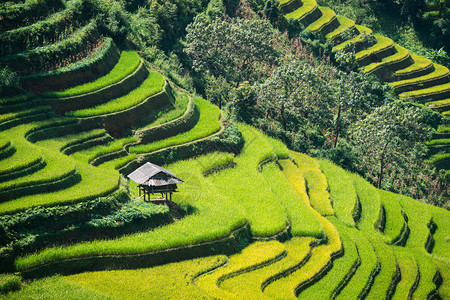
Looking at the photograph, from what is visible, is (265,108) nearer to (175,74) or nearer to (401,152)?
(175,74)

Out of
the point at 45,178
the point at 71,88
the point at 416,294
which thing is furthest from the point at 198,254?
the point at 71,88

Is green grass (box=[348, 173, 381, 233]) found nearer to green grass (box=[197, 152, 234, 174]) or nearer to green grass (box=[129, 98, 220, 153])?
green grass (box=[197, 152, 234, 174])

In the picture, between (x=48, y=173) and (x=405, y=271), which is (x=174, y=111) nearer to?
(x=48, y=173)

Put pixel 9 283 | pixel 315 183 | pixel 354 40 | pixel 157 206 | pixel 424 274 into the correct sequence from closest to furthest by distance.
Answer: pixel 9 283 → pixel 157 206 → pixel 424 274 → pixel 315 183 → pixel 354 40

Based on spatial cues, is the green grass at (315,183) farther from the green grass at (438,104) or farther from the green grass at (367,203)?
the green grass at (438,104)

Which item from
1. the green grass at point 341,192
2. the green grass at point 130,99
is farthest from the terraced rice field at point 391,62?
the green grass at point 130,99

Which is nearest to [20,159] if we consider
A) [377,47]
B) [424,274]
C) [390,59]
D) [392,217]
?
[424,274]
